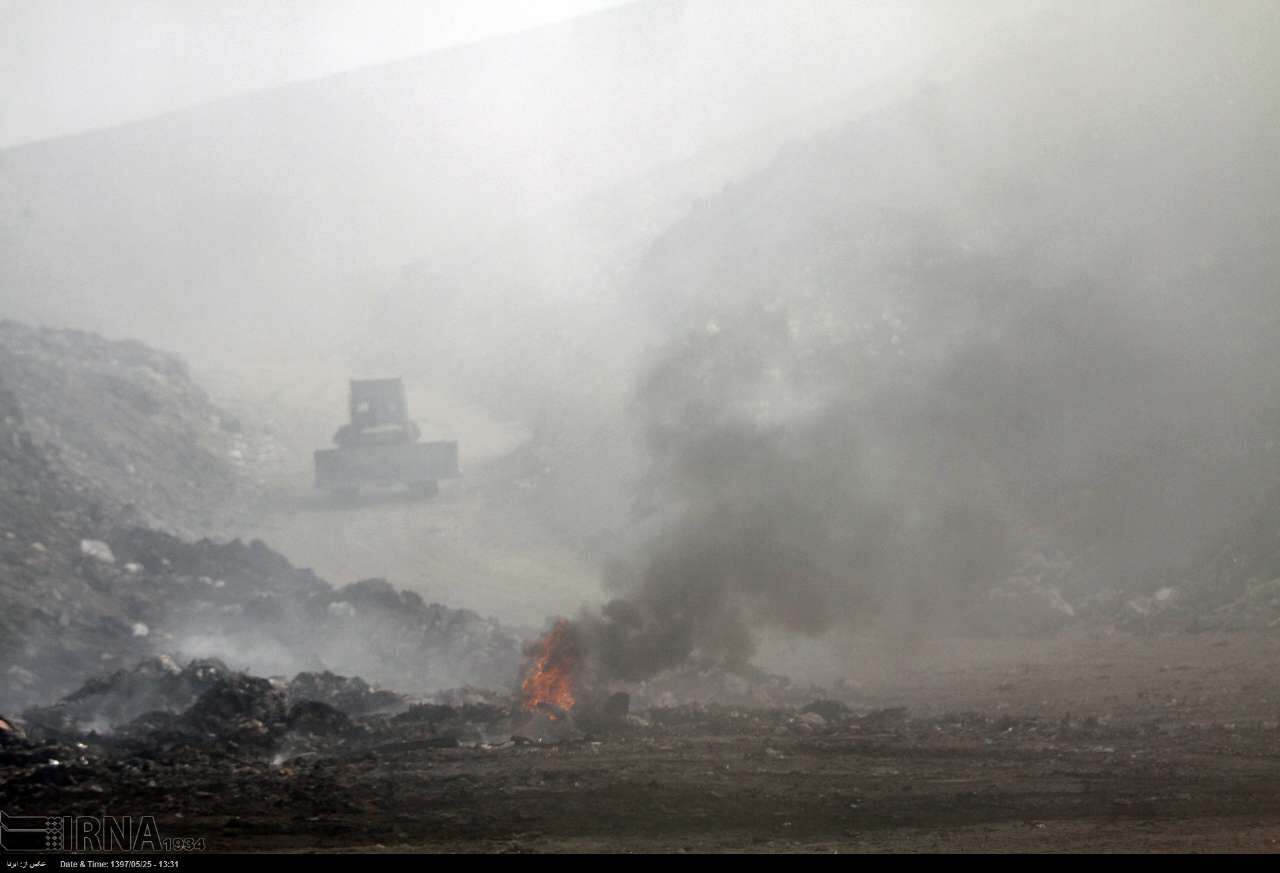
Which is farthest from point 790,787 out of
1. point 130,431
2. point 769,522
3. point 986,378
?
point 130,431

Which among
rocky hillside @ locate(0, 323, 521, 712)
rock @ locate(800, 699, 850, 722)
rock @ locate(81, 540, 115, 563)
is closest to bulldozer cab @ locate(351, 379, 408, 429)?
rocky hillside @ locate(0, 323, 521, 712)

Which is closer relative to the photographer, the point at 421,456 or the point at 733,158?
the point at 421,456

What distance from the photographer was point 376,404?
91.9 feet

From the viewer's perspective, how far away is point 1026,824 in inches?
318

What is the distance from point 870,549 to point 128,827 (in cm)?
1121

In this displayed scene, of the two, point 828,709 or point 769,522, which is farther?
point 769,522

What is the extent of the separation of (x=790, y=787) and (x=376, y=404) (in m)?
20.5

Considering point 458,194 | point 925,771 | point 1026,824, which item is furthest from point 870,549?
point 458,194

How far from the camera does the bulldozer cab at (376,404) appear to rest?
28.0 m

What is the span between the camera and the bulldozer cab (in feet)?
91.8

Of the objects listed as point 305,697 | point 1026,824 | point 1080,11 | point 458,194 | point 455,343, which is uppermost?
point 458,194

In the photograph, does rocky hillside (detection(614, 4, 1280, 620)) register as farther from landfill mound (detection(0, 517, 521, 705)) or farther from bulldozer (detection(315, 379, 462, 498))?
bulldozer (detection(315, 379, 462, 498))

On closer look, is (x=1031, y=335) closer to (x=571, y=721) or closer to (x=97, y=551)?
(x=571, y=721)

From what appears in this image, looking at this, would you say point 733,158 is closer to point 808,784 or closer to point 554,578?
point 554,578
